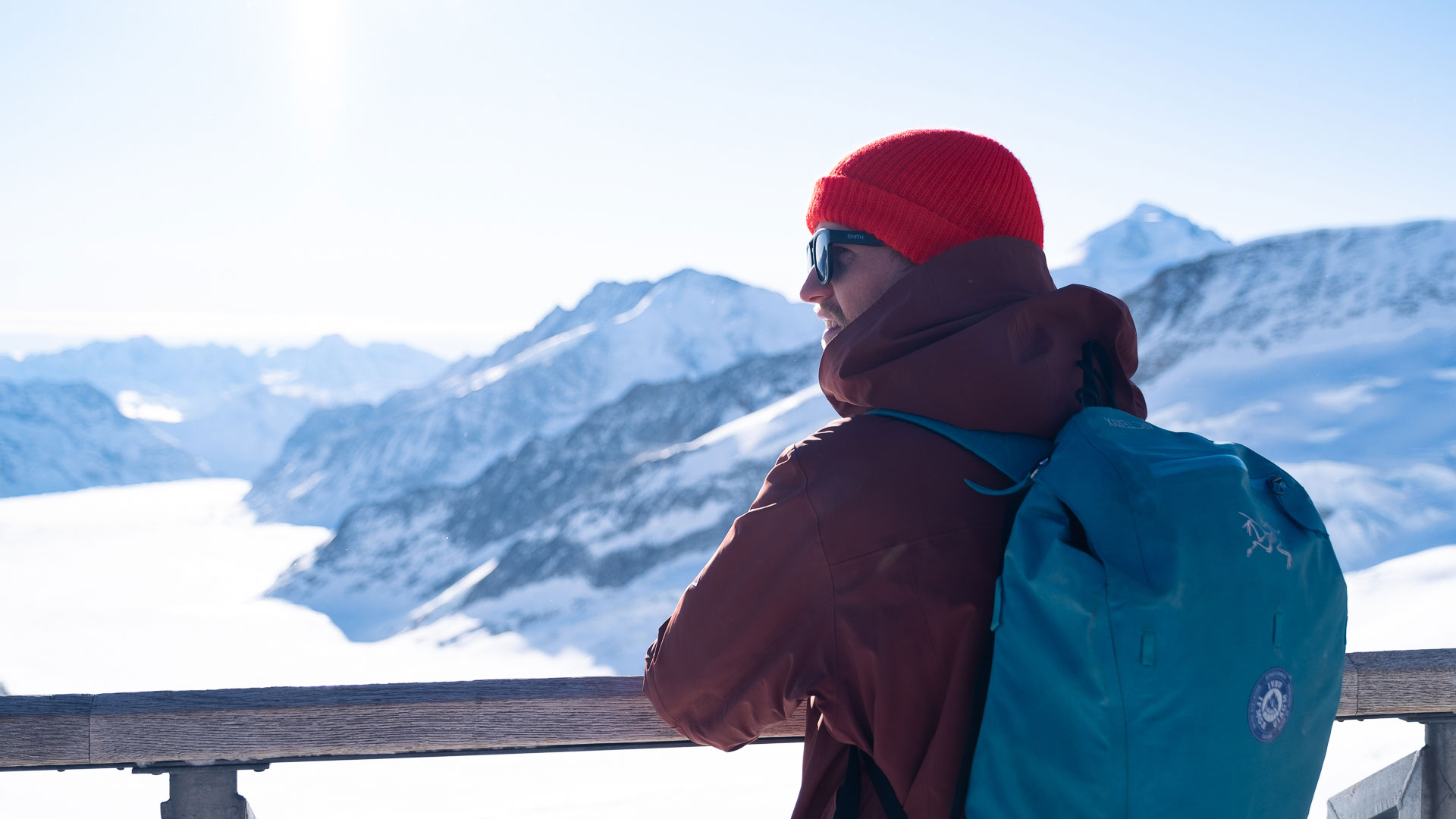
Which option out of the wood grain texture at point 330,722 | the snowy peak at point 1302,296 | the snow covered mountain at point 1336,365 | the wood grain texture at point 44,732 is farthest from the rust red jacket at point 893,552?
the snowy peak at point 1302,296

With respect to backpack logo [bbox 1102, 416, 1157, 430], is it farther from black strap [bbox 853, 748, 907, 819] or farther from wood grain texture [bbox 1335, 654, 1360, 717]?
wood grain texture [bbox 1335, 654, 1360, 717]

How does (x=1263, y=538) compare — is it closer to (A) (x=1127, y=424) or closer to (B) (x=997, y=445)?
(A) (x=1127, y=424)

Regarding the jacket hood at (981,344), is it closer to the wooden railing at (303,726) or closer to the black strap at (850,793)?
the black strap at (850,793)

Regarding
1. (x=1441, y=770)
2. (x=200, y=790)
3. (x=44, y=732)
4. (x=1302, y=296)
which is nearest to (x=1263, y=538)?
(x=1441, y=770)

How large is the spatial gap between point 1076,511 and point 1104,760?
0.29 m

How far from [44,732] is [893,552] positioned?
1553 millimetres

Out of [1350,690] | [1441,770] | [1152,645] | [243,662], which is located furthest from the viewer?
[243,662]

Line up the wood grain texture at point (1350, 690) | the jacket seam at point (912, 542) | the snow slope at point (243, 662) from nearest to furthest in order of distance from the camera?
the jacket seam at point (912, 542) → the wood grain texture at point (1350, 690) → the snow slope at point (243, 662)

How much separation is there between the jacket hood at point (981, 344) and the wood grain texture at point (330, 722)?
2.41ft

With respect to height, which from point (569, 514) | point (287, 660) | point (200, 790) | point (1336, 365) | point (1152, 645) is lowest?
point (1152, 645)

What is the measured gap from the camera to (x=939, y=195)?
1538mm

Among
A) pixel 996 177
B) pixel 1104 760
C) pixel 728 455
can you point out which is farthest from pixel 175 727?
pixel 728 455

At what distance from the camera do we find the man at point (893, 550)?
1.29 m

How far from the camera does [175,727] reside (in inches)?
70.9
